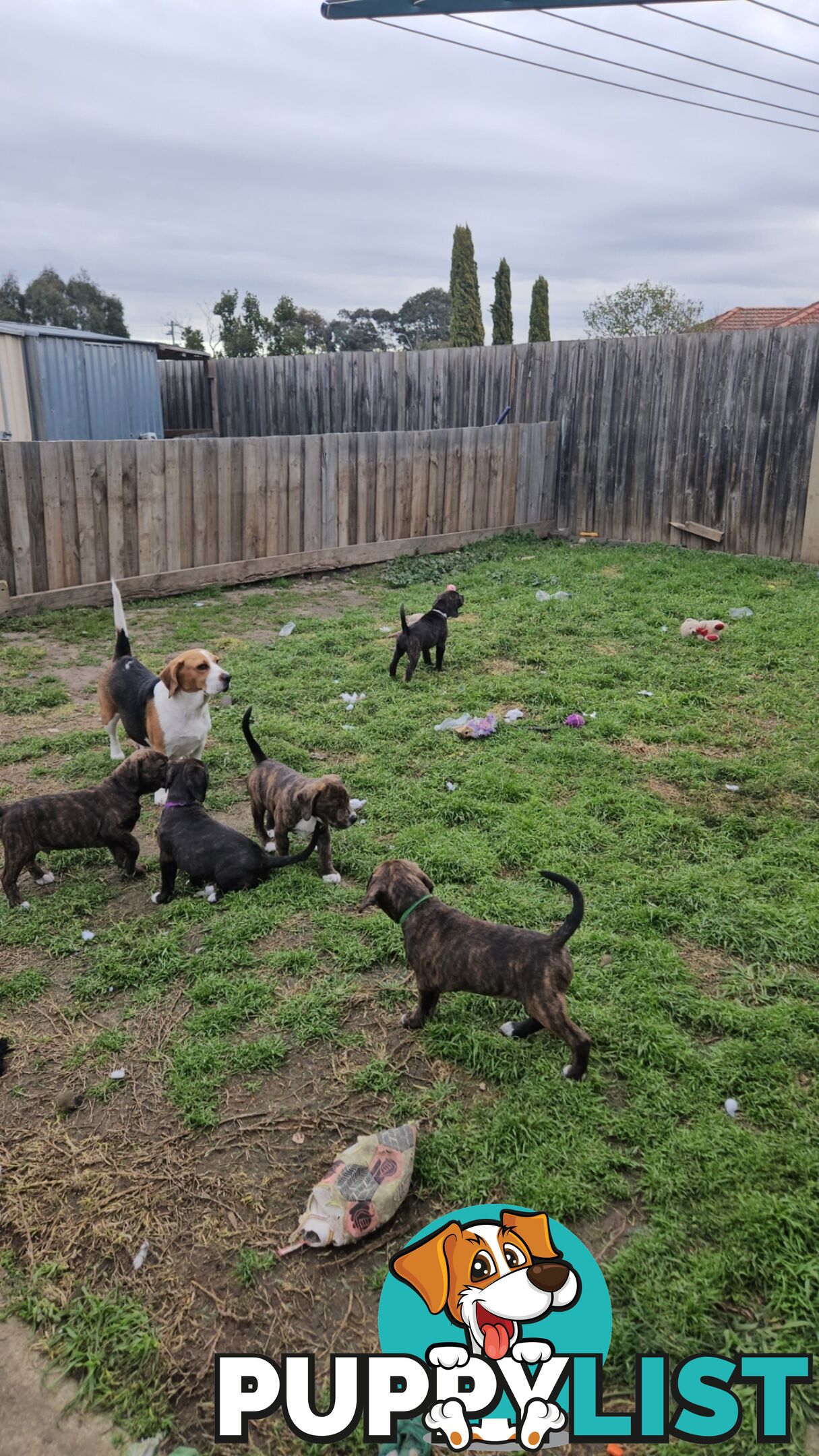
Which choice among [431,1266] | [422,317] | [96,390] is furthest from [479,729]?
[422,317]

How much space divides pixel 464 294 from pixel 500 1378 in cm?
3876

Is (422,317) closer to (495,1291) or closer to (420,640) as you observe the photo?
(420,640)

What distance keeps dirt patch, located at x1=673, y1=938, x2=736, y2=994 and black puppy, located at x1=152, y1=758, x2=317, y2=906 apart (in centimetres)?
195

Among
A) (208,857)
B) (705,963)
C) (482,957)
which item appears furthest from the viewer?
(208,857)

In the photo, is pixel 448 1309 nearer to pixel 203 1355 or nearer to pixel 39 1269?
pixel 203 1355

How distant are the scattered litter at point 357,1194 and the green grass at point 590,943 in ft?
0.51

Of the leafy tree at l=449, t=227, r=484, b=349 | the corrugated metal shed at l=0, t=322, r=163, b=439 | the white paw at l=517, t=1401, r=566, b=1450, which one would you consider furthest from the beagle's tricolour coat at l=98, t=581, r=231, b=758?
the leafy tree at l=449, t=227, r=484, b=349

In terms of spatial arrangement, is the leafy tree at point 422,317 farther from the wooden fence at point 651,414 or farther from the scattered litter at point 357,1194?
the scattered litter at point 357,1194

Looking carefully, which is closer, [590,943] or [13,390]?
[590,943]

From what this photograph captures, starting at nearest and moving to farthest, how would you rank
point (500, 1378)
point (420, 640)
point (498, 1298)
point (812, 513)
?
point (500, 1378)
point (498, 1298)
point (420, 640)
point (812, 513)

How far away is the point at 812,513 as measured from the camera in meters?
12.7

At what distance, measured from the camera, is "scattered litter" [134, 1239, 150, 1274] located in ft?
9.10

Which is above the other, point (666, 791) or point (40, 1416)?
point (666, 791)

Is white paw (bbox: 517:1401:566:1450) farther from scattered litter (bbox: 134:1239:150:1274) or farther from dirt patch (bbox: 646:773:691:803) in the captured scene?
dirt patch (bbox: 646:773:691:803)
